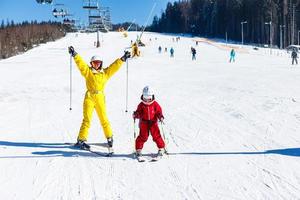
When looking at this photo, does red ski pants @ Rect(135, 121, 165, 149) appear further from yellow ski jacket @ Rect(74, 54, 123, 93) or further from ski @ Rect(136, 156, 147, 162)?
yellow ski jacket @ Rect(74, 54, 123, 93)

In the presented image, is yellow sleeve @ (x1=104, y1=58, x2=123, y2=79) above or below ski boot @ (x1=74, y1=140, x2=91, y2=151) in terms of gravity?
above

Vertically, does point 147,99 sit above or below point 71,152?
above

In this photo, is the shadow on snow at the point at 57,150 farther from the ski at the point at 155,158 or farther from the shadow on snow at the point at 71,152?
the ski at the point at 155,158

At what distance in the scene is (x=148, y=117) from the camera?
8.03 m

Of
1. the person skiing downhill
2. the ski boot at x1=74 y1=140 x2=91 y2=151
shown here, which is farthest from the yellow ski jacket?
the ski boot at x1=74 y1=140 x2=91 y2=151

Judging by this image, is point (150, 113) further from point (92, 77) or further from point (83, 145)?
point (83, 145)

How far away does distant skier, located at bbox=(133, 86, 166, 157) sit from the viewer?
26.3 feet

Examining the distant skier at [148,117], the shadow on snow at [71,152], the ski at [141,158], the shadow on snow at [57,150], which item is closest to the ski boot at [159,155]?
the distant skier at [148,117]

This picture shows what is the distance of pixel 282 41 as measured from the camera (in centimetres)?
10331

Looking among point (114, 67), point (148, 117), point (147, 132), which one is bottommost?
point (147, 132)

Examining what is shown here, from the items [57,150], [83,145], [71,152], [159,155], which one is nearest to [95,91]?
[83,145]

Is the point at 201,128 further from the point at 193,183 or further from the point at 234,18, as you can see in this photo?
the point at 234,18

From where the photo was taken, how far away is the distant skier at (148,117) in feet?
26.3

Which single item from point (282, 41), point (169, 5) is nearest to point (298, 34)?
point (282, 41)
